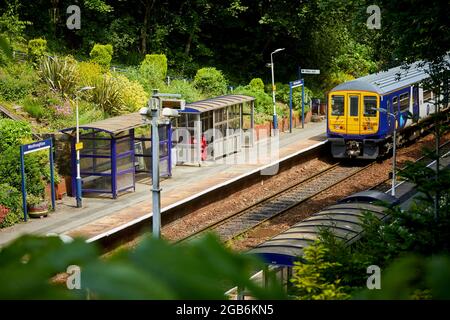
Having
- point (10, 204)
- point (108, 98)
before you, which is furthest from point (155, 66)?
point (10, 204)

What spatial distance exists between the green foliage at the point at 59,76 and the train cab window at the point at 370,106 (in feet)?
38.6

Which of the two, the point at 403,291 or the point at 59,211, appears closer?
the point at 403,291

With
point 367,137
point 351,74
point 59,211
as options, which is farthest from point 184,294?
point 351,74

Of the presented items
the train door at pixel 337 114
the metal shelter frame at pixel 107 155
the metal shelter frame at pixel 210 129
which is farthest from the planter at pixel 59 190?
the train door at pixel 337 114

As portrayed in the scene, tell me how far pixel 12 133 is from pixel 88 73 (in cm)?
878

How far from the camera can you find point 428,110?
3506cm

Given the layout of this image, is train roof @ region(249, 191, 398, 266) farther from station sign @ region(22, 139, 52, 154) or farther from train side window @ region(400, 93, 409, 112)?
train side window @ region(400, 93, 409, 112)

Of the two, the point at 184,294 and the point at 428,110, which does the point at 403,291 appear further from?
the point at 428,110

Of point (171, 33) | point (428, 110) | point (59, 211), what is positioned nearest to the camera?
point (59, 211)

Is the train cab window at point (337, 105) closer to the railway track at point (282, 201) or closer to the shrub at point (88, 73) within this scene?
the railway track at point (282, 201)

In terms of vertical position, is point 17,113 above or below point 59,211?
above

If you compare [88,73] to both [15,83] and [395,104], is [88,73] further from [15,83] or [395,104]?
[395,104]
